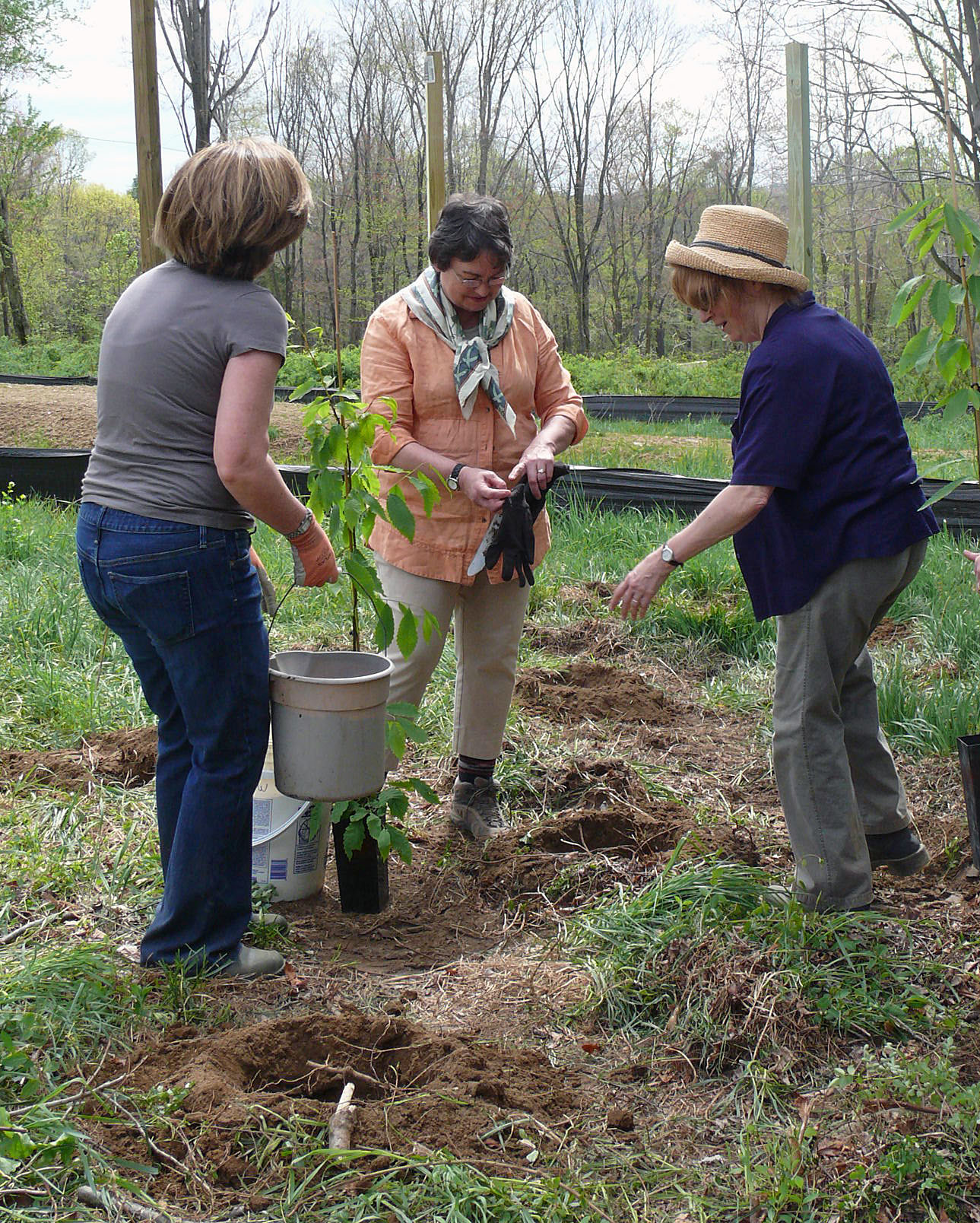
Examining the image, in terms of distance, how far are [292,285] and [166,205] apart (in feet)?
86.6

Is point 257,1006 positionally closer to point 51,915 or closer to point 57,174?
point 51,915

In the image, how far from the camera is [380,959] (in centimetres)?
275

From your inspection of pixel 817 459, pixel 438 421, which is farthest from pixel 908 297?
pixel 438 421

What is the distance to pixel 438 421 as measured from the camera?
315 cm

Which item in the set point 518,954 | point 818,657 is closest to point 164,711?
point 518,954

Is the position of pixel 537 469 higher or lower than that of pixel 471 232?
lower

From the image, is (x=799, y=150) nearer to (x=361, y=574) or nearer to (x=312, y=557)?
(x=361, y=574)

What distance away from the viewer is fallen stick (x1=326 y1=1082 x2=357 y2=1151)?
188 centimetres

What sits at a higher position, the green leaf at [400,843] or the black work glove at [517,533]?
the black work glove at [517,533]

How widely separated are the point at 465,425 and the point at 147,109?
11.1ft

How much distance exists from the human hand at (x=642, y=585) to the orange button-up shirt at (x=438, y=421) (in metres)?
0.71

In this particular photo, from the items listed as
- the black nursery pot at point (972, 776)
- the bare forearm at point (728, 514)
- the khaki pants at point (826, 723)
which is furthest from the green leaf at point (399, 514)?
the black nursery pot at point (972, 776)

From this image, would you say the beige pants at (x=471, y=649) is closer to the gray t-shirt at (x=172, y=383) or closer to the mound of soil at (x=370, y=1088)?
the gray t-shirt at (x=172, y=383)

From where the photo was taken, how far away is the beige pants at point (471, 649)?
3.20 m
